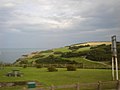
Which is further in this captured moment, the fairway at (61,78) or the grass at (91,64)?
the grass at (91,64)

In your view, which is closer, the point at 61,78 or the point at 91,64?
the point at 61,78

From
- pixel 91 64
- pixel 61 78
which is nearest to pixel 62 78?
pixel 61 78

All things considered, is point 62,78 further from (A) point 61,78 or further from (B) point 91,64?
(B) point 91,64

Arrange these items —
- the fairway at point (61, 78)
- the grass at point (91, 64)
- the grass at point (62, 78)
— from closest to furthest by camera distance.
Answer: the grass at point (62, 78)
the fairway at point (61, 78)
the grass at point (91, 64)

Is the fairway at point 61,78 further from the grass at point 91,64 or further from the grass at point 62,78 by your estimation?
the grass at point 91,64

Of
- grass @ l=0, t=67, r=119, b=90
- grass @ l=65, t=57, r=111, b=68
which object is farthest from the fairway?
grass @ l=65, t=57, r=111, b=68

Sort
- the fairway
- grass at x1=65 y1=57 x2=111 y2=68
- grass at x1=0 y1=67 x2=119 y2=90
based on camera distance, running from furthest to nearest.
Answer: grass at x1=65 y1=57 x2=111 y2=68 → the fairway → grass at x1=0 y1=67 x2=119 y2=90

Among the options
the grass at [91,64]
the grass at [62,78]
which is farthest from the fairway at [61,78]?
the grass at [91,64]

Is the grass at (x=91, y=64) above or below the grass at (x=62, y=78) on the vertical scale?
above

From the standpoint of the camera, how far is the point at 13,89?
86.4 feet

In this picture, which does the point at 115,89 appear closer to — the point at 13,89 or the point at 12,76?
the point at 13,89

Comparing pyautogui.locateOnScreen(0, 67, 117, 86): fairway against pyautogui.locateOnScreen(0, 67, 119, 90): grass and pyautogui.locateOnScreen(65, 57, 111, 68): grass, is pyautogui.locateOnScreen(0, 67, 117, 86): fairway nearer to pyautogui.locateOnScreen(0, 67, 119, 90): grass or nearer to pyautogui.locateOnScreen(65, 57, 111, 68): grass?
pyautogui.locateOnScreen(0, 67, 119, 90): grass

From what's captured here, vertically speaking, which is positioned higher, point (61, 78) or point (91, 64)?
point (91, 64)

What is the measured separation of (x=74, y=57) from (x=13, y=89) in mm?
58894
